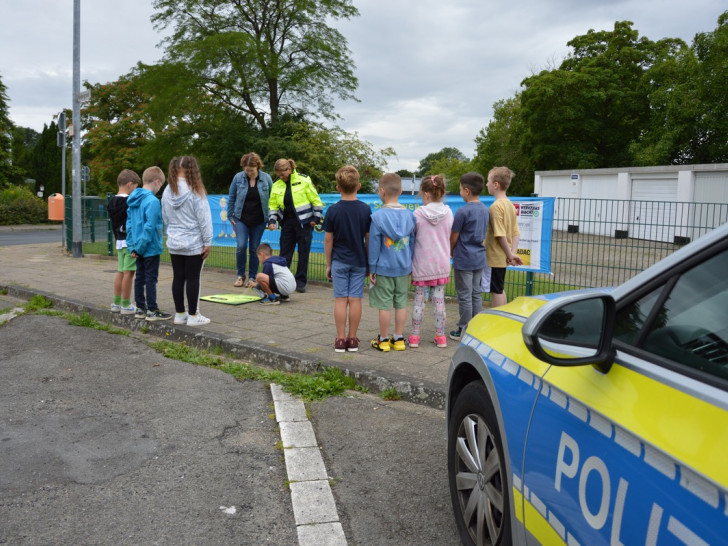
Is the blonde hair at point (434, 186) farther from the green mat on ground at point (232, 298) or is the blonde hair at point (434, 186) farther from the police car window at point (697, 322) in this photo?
the police car window at point (697, 322)

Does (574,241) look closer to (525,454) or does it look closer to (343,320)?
(343,320)

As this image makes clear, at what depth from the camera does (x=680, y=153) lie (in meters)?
39.3

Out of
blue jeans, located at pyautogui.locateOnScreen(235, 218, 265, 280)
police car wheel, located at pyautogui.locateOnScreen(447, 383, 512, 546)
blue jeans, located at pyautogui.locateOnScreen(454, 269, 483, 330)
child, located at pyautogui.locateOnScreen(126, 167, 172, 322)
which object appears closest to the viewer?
police car wheel, located at pyautogui.locateOnScreen(447, 383, 512, 546)

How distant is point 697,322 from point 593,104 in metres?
47.8

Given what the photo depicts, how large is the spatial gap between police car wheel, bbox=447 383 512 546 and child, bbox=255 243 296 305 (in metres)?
5.99

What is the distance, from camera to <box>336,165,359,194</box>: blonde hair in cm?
601

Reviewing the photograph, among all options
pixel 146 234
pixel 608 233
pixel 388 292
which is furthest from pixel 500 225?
pixel 146 234

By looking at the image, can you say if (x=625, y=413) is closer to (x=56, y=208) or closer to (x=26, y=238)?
(x=56, y=208)

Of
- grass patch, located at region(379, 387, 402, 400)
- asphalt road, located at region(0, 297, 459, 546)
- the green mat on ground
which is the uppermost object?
the green mat on ground

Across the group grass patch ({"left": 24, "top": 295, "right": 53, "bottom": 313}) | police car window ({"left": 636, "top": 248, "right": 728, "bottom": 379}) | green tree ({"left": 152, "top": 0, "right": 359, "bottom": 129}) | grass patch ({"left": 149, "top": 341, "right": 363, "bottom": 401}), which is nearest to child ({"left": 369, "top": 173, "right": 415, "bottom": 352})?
grass patch ({"left": 149, "top": 341, "right": 363, "bottom": 401})

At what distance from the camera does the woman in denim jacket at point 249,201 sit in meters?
9.69

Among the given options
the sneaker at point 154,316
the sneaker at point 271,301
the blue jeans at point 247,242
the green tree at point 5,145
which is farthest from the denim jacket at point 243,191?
the green tree at point 5,145

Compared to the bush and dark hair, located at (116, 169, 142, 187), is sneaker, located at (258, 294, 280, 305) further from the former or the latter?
Answer: the bush

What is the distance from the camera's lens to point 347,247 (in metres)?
6.00
